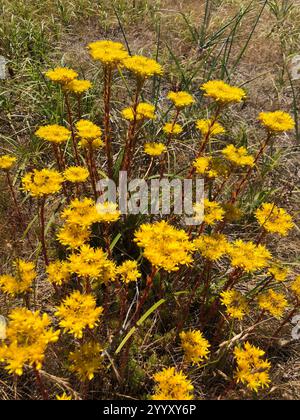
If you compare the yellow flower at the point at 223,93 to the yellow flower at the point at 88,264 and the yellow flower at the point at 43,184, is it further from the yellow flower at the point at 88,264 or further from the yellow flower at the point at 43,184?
the yellow flower at the point at 88,264

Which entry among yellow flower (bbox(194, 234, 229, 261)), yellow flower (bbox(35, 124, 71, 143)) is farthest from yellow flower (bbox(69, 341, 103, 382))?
yellow flower (bbox(35, 124, 71, 143))

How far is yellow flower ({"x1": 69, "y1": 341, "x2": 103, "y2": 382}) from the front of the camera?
160cm

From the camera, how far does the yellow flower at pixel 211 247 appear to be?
189cm

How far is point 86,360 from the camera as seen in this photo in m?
Answer: 1.64

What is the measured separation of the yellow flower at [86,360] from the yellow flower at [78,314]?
0.56ft

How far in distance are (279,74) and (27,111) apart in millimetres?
2700

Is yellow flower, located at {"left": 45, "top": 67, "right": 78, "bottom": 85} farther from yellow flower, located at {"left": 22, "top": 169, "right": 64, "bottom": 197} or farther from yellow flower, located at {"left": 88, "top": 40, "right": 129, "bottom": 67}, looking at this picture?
yellow flower, located at {"left": 22, "top": 169, "right": 64, "bottom": 197}

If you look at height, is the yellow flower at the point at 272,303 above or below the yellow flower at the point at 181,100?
below

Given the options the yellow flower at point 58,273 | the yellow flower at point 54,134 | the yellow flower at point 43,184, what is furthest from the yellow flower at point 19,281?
the yellow flower at point 54,134

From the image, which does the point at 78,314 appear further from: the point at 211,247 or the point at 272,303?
the point at 272,303

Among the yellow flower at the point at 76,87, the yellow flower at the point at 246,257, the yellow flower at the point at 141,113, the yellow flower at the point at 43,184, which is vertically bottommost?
the yellow flower at the point at 246,257

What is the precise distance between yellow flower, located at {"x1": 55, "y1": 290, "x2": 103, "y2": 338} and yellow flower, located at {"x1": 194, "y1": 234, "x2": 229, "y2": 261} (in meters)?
0.61

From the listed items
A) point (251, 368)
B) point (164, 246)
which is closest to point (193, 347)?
point (251, 368)

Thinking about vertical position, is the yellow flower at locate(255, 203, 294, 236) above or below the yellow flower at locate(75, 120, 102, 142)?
below
